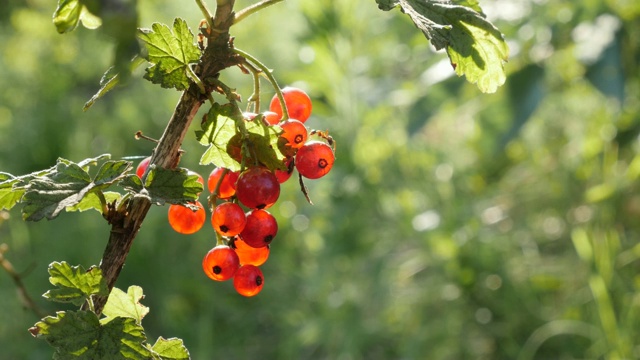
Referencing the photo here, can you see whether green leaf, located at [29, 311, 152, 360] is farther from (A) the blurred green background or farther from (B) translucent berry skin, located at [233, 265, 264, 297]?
(A) the blurred green background

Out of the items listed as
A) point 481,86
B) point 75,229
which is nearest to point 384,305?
point 75,229

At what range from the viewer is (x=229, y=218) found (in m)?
0.63

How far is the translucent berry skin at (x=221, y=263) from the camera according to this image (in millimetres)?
651

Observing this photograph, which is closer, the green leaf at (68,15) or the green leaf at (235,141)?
the green leaf at (68,15)

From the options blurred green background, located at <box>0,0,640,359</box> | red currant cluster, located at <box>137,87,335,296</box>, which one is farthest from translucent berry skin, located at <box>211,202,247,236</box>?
blurred green background, located at <box>0,0,640,359</box>

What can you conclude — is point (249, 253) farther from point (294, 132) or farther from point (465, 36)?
point (465, 36)

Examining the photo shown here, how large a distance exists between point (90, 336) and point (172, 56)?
0.21 m

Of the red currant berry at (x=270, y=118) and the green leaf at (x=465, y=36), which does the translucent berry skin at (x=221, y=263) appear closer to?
the red currant berry at (x=270, y=118)

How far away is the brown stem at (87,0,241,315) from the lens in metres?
0.57

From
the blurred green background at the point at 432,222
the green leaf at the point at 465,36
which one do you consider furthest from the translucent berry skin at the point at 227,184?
the blurred green background at the point at 432,222

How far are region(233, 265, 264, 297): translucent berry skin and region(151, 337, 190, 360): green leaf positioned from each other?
96 millimetres

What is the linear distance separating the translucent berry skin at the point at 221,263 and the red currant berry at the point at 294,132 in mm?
106

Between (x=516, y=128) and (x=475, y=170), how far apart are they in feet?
2.27

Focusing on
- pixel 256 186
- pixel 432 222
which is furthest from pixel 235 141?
pixel 432 222
